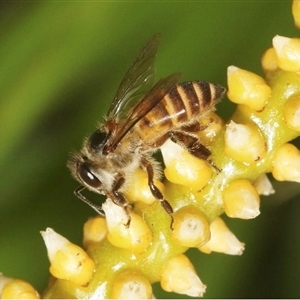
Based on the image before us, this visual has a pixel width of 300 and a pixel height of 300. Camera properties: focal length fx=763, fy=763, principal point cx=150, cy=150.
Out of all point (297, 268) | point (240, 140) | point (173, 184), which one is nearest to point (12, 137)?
point (173, 184)

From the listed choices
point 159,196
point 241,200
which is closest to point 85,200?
point 159,196

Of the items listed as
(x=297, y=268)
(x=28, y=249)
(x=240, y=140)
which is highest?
(x=240, y=140)

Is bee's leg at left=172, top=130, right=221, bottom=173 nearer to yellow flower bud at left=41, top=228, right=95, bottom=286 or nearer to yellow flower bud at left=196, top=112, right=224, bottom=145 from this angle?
yellow flower bud at left=196, top=112, right=224, bottom=145

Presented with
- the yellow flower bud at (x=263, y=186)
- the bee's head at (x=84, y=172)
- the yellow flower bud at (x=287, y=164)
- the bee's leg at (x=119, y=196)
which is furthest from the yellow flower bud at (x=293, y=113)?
the bee's head at (x=84, y=172)

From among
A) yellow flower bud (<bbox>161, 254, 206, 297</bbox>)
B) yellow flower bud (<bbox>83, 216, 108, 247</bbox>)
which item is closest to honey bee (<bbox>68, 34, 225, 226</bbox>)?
yellow flower bud (<bbox>83, 216, 108, 247</bbox>)

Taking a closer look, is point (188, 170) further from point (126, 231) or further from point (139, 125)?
point (139, 125)

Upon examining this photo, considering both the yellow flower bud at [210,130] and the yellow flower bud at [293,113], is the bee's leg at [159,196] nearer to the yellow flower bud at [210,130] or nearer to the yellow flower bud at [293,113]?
the yellow flower bud at [210,130]

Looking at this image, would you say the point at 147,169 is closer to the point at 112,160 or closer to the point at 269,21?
the point at 112,160
